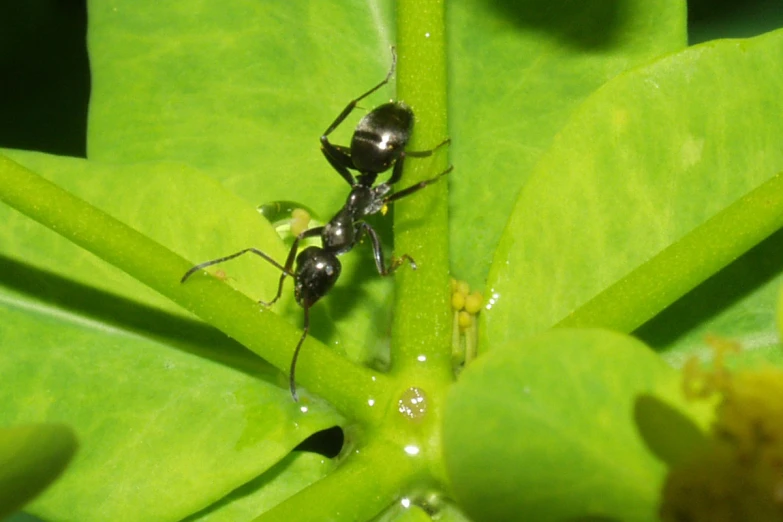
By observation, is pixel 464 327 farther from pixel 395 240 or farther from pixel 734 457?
pixel 734 457

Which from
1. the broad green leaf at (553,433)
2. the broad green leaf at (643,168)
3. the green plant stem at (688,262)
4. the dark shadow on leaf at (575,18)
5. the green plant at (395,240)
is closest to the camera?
the broad green leaf at (553,433)

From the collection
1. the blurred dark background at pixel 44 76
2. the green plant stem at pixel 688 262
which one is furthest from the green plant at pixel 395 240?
the blurred dark background at pixel 44 76

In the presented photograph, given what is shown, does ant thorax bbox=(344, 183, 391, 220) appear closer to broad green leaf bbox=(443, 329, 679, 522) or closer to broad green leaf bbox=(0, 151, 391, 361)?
broad green leaf bbox=(0, 151, 391, 361)

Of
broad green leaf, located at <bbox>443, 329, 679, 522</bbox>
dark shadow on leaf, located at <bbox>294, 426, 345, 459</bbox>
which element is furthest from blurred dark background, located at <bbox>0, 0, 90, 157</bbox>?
broad green leaf, located at <bbox>443, 329, 679, 522</bbox>

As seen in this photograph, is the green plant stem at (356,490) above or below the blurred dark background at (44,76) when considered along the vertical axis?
below

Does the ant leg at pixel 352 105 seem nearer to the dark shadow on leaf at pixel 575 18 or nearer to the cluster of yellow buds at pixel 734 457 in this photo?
the dark shadow on leaf at pixel 575 18

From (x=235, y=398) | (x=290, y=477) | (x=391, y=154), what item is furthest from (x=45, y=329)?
(x=391, y=154)
